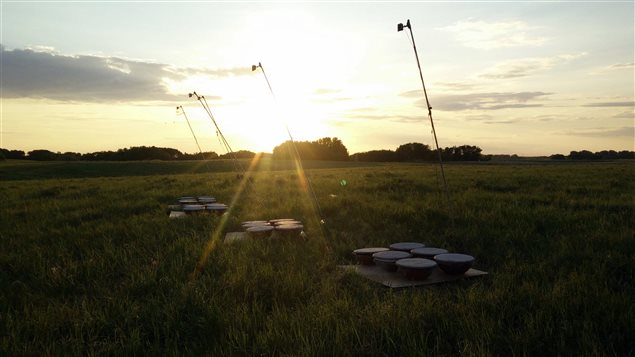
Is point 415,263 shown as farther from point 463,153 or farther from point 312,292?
point 463,153

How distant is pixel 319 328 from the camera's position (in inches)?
146

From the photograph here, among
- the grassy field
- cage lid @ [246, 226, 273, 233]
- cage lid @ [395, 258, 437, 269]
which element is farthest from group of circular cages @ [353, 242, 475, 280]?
cage lid @ [246, 226, 273, 233]

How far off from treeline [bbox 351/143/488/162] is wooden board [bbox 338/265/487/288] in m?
69.5

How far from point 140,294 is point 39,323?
3.60 feet

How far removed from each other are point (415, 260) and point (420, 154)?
75.3 meters

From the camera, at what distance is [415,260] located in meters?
5.50

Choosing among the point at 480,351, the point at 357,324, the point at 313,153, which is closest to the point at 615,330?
the point at 480,351

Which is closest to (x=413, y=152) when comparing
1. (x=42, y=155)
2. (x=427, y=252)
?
(x=42, y=155)

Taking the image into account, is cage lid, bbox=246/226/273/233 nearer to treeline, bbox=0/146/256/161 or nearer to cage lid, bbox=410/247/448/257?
cage lid, bbox=410/247/448/257

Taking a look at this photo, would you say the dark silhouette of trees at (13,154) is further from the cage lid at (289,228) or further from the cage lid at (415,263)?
the cage lid at (415,263)

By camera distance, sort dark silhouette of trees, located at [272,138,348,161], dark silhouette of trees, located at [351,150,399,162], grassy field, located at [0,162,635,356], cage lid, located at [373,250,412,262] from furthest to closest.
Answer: dark silhouette of trees, located at [272,138,348,161]
dark silhouette of trees, located at [351,150,399,162]
cage lid, located at [373,250,412,262]
grassy field, located at [0,162,635,356]

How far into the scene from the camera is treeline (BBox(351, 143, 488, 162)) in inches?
3012

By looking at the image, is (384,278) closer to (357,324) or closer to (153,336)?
(357,324)

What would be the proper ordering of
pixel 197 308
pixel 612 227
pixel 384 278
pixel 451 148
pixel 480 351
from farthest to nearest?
1. pixel 451 148
2. pixel 612 227
3. pixel 384 278
4. pixel 197 308
5. pixel 480 351
